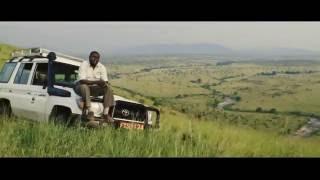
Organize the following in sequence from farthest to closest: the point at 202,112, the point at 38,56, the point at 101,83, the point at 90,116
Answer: the point at 202,112
the point at 38,56
the point at 101,83
the point at 90,116

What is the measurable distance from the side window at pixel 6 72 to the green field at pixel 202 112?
0.25 m

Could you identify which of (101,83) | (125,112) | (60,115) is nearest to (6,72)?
(60,115)

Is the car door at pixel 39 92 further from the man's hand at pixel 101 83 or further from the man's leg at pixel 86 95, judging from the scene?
the man's hand at pixel 101 83

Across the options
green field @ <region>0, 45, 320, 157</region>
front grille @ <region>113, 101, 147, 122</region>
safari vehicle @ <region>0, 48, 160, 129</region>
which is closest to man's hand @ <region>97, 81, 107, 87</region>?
green field @ <region>0, 45, 320, 157</region>

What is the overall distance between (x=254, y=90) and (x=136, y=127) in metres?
2.21

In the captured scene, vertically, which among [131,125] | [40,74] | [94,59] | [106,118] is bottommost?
[131,125]

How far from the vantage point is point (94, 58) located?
15578 millimetres

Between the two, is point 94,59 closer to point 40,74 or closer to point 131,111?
point 40,74

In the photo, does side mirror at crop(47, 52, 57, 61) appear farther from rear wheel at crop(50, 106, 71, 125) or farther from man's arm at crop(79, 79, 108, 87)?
rear wheel at crop(50, 106, 71, 125)

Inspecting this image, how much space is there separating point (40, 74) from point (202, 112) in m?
2.88

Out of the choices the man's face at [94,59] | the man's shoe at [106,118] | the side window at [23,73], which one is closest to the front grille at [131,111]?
the man's shoe at [106,118]
